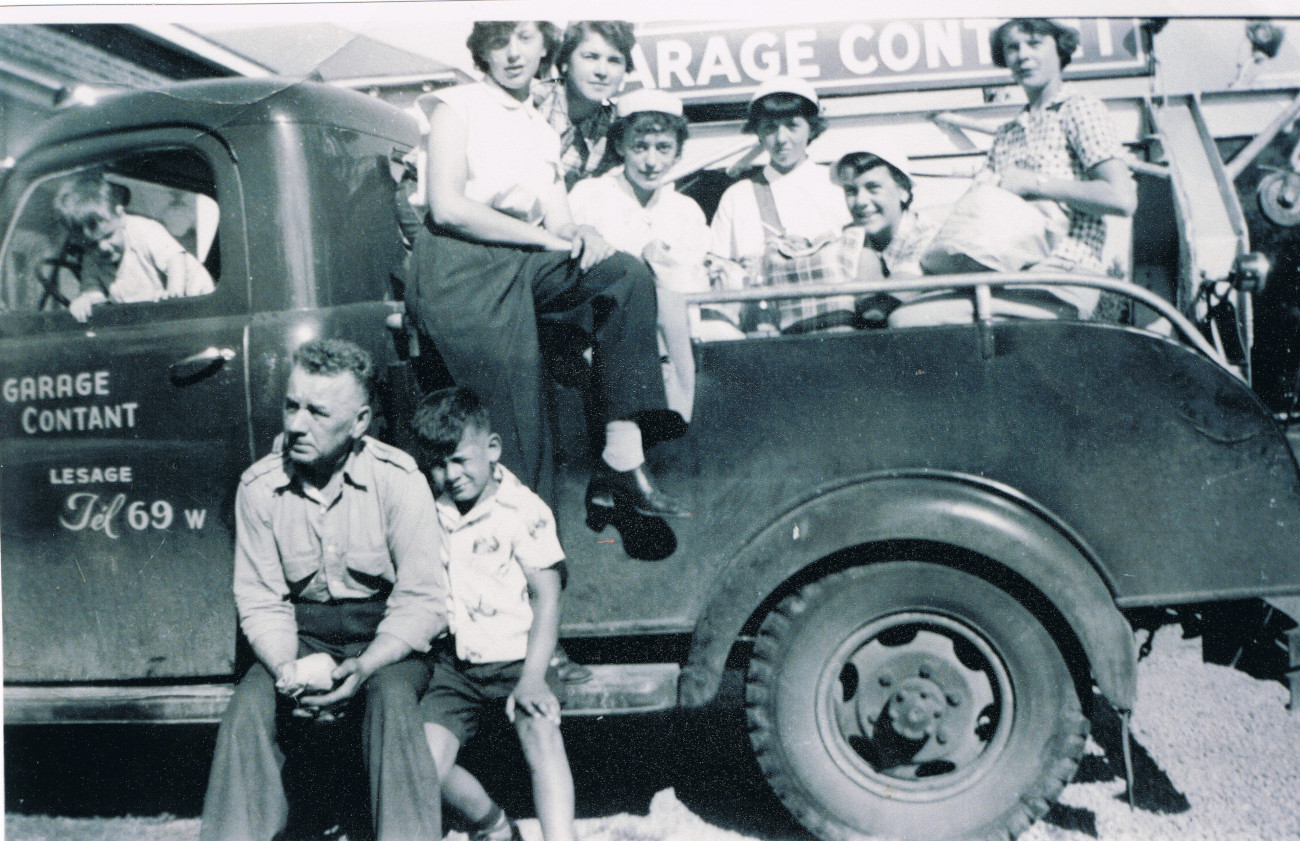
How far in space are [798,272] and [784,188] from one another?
51 cm

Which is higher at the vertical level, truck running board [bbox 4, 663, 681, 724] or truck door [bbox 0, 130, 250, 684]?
truck door [bbox 0, 130, 250, 684]

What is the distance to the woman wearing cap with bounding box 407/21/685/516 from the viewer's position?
2.01 metres

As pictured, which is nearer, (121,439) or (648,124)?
(121,439)

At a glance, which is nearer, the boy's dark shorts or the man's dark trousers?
the man's dark trousers

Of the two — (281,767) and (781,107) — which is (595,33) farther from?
(281,767)

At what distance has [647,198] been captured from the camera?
107 inches

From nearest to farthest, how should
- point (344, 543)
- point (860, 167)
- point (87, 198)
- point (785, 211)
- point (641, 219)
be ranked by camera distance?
point (344, 543) → point (87, 198) → point (860, 167) → point (641, 219) → point (785, 211)

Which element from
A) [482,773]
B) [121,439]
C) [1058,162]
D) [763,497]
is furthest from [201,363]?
[1058,162]

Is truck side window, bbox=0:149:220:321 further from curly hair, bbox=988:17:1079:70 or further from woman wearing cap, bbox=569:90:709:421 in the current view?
curly hair, bbox=988:17:1079:70

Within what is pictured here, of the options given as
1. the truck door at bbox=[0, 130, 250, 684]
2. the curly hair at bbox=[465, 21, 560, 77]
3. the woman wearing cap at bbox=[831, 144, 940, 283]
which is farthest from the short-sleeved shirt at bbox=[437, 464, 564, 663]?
the woman wearing cap at bbox=[831, 144, 940, 283]

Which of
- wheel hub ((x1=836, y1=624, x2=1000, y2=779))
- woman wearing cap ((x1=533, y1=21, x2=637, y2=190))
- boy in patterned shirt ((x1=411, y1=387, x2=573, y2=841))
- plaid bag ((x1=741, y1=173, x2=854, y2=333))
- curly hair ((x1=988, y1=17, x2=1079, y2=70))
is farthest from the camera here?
woman wearing cap ((x1=533, y1=21, x2=637, y2=190))

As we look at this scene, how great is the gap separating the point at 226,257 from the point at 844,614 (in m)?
1.81

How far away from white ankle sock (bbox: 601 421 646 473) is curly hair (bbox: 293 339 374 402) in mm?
600

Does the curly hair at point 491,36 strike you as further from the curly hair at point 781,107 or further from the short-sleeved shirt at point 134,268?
the short-sleeved shirt at point 134,268
